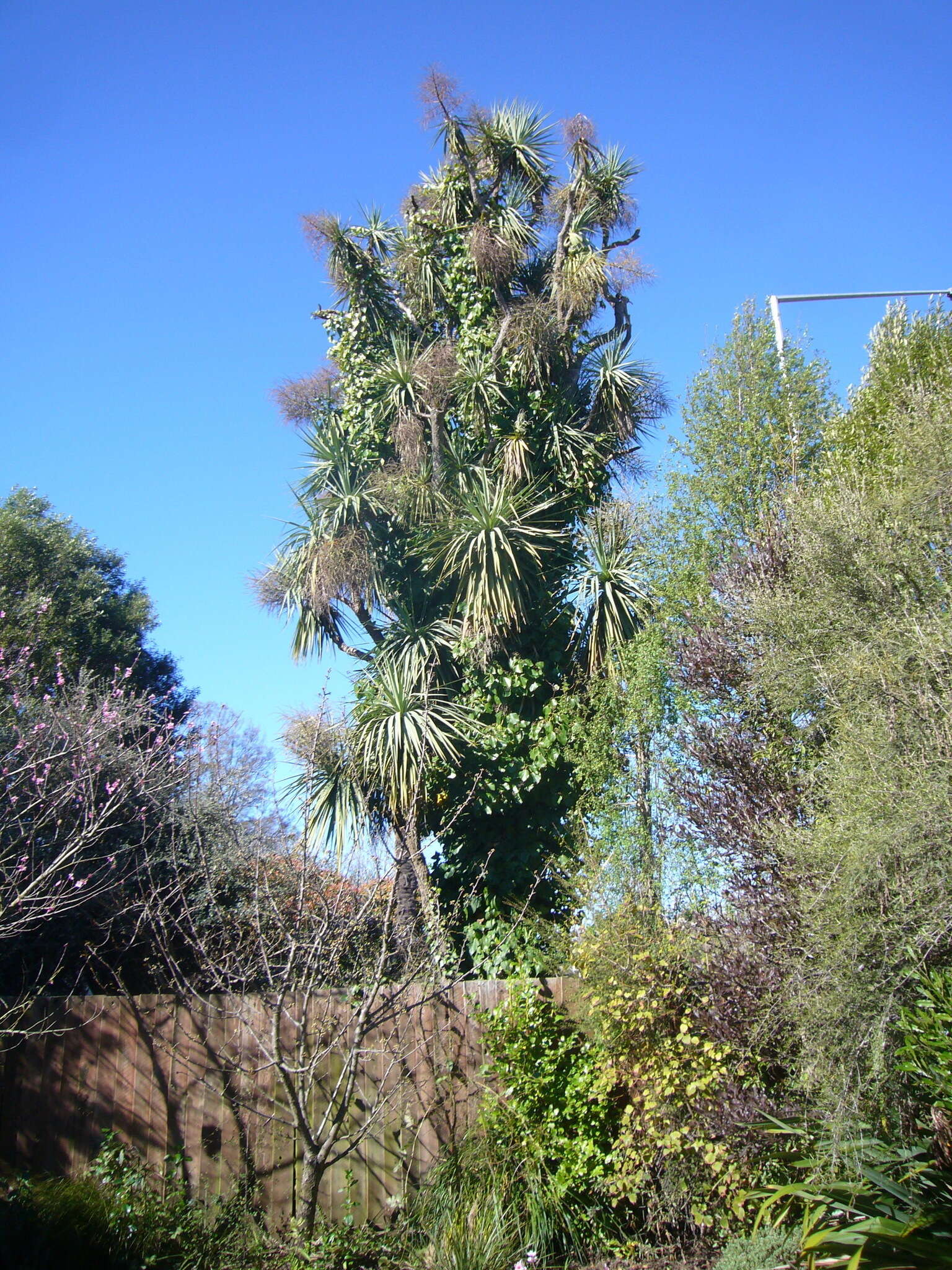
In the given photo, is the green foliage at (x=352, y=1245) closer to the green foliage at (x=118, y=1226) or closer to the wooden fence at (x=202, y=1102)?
the wooden fence at (x=202, y=1102)

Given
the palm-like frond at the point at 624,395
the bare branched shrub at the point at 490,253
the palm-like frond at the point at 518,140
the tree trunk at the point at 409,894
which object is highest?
the palm-like frond at the point at 518,140

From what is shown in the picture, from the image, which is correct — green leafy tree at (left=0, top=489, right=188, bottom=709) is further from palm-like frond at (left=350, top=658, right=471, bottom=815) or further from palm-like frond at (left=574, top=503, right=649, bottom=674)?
palm-like frond at (left=574, top=503, right=649, bottom=674)

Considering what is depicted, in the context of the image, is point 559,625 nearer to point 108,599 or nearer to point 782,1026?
point 782,1026

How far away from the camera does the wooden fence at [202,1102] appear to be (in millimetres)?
6367

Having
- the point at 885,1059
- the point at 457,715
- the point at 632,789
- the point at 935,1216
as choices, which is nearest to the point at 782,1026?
the point at 885,1059

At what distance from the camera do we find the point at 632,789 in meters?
8.41

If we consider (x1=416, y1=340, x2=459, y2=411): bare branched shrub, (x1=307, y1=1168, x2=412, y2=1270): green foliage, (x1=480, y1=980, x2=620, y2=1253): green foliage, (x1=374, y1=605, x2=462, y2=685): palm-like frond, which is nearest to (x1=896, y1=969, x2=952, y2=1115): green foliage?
(x1=480, y1=980, x2=620, y2=1253): green foliage

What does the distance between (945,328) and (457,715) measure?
293 inches

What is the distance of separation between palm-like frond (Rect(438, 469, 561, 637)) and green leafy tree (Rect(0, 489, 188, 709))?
15.5 ft

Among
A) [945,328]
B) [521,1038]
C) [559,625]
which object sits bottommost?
[521,1038]

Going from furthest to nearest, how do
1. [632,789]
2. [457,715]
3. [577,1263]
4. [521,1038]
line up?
[457,715], [632,789], [521,1038], [577,1263]

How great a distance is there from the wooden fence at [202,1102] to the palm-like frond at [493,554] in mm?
4438

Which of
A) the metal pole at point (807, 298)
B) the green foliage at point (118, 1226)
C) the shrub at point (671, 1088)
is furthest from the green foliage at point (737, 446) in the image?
the green foliage at point (118, 1226)

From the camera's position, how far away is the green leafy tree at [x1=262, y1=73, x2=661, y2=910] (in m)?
9.98
